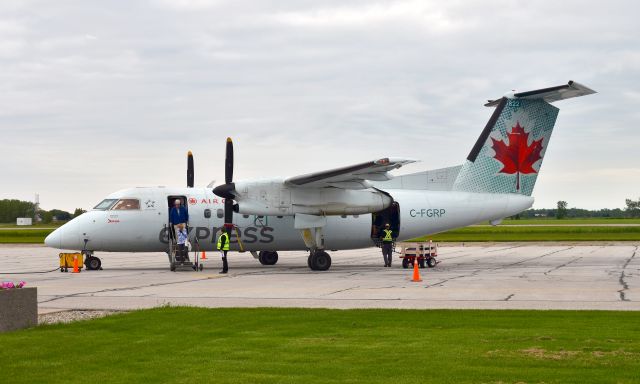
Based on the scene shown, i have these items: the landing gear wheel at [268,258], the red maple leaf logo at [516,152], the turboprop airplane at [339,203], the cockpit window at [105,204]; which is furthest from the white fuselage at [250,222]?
the landing gear wheel at [268,258]

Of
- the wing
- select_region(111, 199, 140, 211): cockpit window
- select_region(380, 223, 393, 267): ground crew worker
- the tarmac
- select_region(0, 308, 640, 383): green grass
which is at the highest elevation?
the wing

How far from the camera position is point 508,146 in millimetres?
30156

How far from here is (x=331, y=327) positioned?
41.8 ft

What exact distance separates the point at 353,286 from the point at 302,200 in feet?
23.9

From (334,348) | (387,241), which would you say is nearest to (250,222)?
(387,241)

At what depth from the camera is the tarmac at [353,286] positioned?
658 inches

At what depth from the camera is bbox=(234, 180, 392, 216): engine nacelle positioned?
27.4m

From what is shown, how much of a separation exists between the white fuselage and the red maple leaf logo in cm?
108

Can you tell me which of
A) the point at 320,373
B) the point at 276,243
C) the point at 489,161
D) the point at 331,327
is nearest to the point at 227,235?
the point at 276,243

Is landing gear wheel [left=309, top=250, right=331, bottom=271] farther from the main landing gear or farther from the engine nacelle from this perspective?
the engine nacelle

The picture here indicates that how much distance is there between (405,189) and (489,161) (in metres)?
3.51

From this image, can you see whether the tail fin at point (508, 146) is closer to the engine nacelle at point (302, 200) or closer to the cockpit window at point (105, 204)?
the engine nacelle at point (302, 200)

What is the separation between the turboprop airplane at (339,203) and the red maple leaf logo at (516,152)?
0.04m

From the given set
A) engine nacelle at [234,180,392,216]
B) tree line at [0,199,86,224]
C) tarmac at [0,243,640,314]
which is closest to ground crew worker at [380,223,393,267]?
tarmac at [0,243,640,314]
